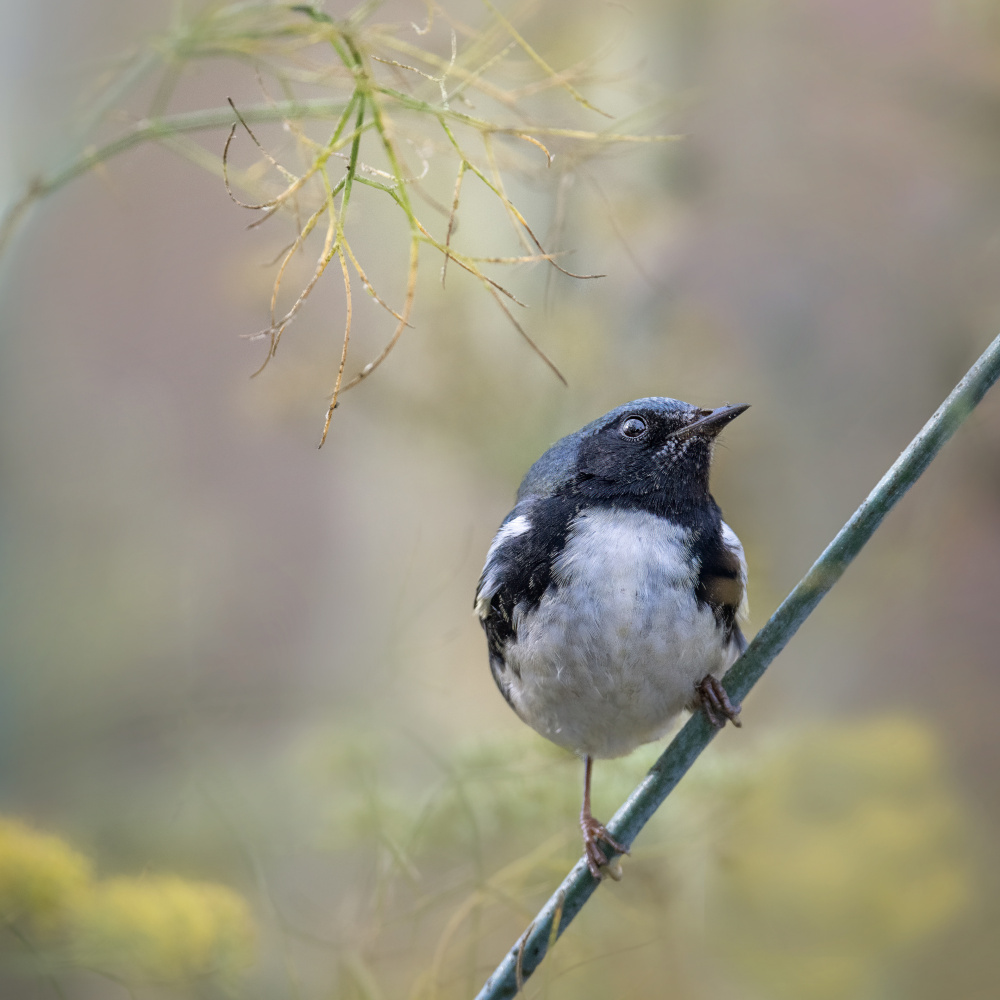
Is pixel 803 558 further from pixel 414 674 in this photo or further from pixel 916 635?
pixel 414 674

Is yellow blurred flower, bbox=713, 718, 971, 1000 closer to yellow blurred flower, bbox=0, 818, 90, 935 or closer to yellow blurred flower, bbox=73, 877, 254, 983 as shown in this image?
yellow blurred flower, bbox=73, 877, 254, 983

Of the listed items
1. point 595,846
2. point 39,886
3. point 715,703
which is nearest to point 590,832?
point 595,846

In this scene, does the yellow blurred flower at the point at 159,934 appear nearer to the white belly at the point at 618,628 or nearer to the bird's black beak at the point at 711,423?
the white belly at the point at 618,628

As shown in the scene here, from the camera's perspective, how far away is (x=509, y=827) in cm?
79

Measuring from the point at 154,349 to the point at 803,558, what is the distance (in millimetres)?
661

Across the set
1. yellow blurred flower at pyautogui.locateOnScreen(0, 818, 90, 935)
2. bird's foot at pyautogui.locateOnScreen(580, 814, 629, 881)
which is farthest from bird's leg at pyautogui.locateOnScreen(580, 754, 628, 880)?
yellow blurred flower at pyautogui.locateOnScreen(0, 818, 90, 935)

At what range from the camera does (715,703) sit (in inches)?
22.7

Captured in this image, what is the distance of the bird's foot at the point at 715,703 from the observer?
1.63 feet

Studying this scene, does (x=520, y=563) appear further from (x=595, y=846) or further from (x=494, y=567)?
(x=595, y=846)

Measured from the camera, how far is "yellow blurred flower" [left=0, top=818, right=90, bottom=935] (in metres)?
0.67

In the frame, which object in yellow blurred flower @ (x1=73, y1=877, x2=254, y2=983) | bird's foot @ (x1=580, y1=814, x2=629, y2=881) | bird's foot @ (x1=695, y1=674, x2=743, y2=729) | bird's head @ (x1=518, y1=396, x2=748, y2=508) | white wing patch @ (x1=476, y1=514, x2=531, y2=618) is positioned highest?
bird's head @ (x1=518, y1=396, x2=748, y2=508)

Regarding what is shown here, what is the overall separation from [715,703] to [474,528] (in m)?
0.40

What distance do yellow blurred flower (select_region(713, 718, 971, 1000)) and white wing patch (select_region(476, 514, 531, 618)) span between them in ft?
0.90

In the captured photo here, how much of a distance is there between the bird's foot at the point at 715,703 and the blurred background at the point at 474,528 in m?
0.16
